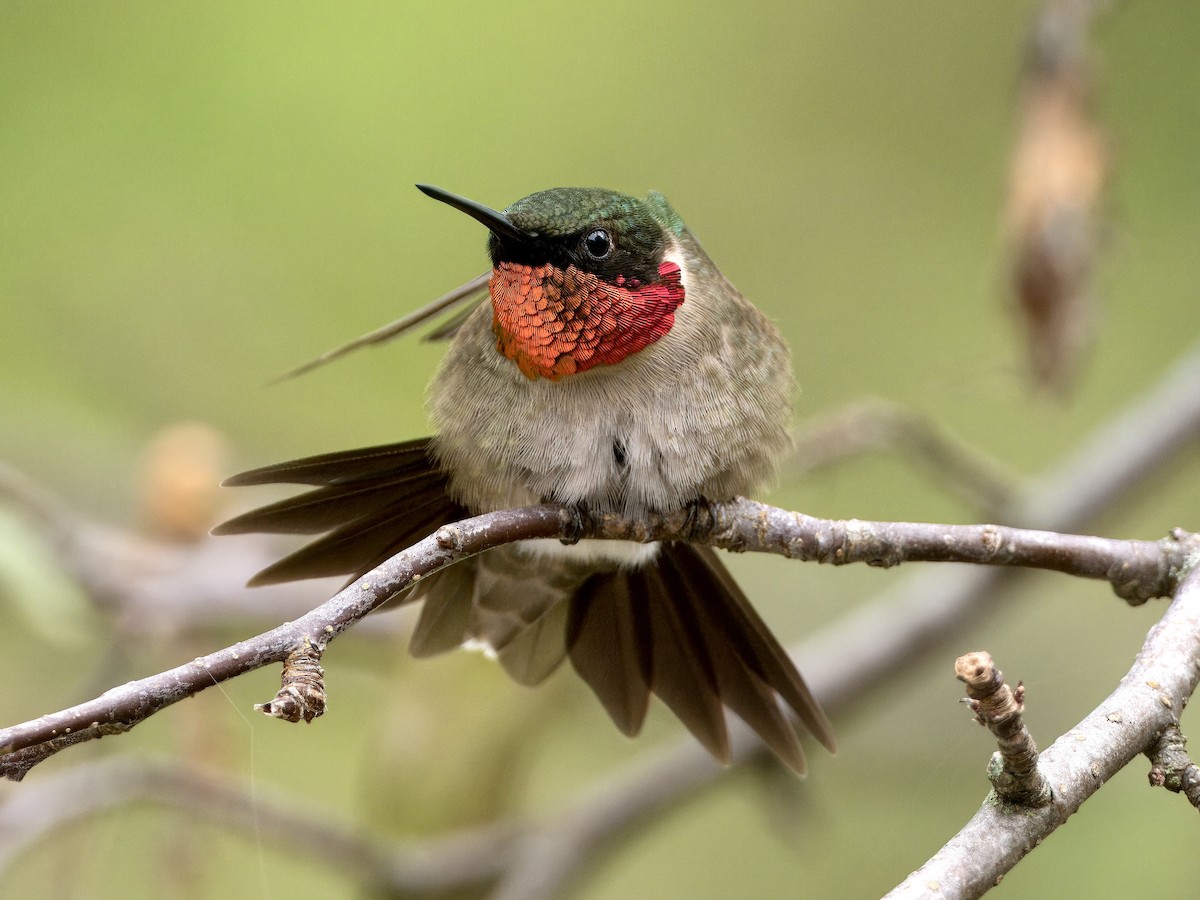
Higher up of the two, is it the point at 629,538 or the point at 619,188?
the point at 629,538

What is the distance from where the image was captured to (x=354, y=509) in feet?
7.57

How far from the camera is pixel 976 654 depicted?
139 centimetres

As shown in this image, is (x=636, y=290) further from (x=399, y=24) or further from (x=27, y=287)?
(x=399, y=24)

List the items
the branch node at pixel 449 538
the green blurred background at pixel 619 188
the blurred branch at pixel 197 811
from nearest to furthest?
Result: the branch node at pixel 449 538 → the blurred branch at pixel 197 811 → the green blurred background at pixel 619 188

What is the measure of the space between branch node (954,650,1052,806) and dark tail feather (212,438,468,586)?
113 cm

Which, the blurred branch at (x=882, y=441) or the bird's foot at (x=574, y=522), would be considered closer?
the bird's foot at (x=574, y=522)

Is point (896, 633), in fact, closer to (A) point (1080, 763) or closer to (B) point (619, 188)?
(A) point (1080, 763)

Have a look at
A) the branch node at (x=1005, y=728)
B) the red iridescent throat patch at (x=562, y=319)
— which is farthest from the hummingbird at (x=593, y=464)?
the branch node at (x=1005, y=728)

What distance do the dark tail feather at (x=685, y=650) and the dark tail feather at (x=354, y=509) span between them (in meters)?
0.42

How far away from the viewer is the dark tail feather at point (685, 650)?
8.34ft

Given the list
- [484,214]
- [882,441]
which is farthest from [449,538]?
[882,441]

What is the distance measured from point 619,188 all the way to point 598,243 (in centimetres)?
425

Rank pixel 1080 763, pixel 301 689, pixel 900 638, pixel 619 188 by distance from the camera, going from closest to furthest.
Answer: pixel 301 689, pixel 1080 763, pixel 900 638, pixel 619 188

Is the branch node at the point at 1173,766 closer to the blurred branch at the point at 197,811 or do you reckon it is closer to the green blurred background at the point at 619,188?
the blurred branch at the point at 197,811
